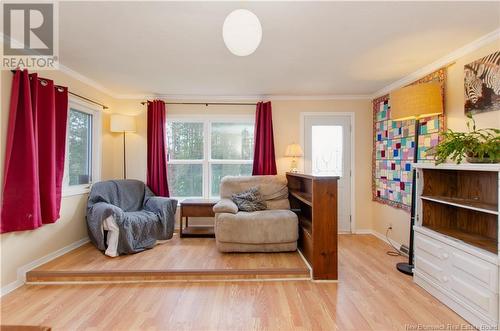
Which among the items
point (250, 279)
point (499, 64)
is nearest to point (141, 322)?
point (250, 279)

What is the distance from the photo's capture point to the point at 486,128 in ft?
7.64

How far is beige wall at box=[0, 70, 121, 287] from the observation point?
7.90 feet

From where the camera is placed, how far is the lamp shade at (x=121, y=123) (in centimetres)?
395

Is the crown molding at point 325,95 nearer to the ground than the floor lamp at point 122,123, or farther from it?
farther from it

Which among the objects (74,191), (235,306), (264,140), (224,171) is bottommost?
(235,306)

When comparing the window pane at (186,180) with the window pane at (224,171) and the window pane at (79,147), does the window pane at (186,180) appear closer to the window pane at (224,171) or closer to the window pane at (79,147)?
the window pane at (224,171)

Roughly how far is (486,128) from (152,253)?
12.2 ft

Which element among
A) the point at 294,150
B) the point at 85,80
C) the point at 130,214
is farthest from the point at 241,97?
the point at 130,214

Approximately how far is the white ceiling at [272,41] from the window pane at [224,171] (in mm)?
1369

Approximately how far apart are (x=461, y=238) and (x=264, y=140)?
2.75 meters

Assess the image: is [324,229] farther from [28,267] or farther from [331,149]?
[28,267]

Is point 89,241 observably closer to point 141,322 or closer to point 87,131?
point 87,131

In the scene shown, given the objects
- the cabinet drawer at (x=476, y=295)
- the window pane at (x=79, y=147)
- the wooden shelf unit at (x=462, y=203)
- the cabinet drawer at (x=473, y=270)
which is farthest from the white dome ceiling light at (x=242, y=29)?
the window pane at (x=79, y=147)

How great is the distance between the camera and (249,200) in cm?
361
